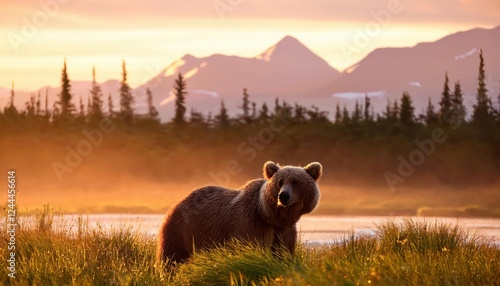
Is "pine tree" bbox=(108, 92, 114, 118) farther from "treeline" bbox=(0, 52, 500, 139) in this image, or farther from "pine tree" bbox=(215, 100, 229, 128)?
"pine tree" bbox=(215, 100, 229, 128)

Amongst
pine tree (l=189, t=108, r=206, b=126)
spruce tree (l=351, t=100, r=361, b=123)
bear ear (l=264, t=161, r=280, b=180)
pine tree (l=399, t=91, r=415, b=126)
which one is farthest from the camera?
spruce tree (l=351, t=100, r=361, b=123)

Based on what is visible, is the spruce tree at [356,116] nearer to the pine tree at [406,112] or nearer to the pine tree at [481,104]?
the pine tree at [406,112]

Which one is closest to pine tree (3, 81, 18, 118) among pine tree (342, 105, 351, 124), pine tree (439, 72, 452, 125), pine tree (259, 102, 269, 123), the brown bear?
pine tree (259, 102, 269, 123)

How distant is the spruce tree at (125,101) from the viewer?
247 feet

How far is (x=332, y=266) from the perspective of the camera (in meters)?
12.8

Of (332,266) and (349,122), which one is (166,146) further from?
(332,266)

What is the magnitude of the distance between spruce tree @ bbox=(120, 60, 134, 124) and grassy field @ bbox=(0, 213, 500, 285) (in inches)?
2223

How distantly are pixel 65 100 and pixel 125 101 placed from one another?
4645mm

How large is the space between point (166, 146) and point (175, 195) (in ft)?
A: 39.5

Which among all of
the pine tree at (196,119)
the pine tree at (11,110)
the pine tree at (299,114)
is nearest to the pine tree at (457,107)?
the pine tree at (299,114)

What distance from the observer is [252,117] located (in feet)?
239

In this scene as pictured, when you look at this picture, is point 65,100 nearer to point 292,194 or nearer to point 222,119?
point 222,119

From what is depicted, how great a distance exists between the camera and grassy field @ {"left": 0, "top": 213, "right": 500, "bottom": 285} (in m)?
12.0

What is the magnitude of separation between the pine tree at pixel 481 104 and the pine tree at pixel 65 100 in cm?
2987
